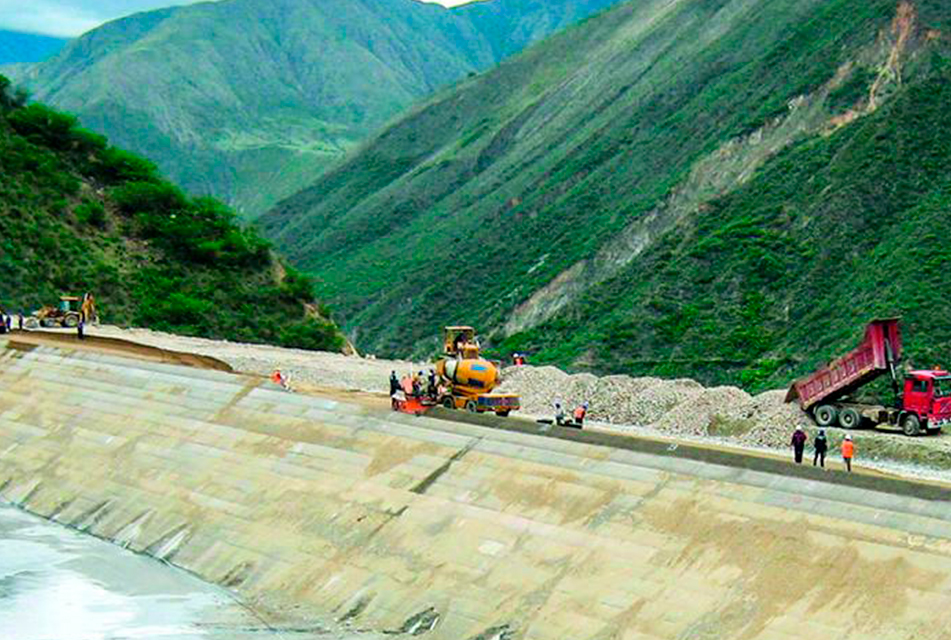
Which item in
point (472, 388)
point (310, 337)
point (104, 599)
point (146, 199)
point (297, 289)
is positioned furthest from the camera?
point (146, 199)

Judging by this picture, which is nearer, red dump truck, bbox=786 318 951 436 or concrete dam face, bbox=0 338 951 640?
concrete dam face, bbox=0 338 951 640

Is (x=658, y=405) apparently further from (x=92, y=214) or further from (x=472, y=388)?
(x=92, y=214)

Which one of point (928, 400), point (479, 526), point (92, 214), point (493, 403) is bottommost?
point (928, 400)

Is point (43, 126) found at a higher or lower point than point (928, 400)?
higher

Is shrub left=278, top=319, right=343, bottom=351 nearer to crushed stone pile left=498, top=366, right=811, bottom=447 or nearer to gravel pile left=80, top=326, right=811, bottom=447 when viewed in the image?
gravel pile left=80, top=326, right=811, bottom=447

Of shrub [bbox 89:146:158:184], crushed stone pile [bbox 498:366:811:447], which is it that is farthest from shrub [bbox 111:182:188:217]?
crushed stone pile [bbox 498:366:811:447]

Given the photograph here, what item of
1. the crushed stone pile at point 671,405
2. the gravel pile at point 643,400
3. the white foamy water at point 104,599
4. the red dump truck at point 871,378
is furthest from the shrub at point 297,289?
the white foamy water at point 104,599

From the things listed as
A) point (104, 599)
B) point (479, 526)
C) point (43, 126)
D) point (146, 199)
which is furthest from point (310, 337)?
point (479, 526)
